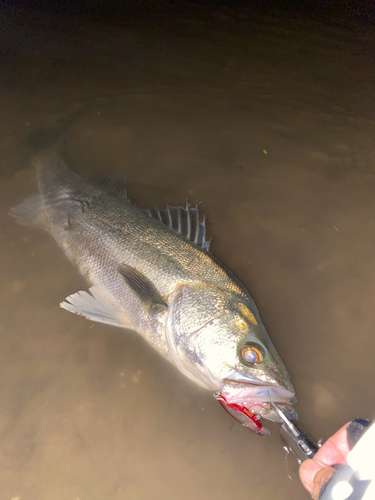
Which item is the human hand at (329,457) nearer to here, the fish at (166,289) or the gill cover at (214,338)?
the fish at (166,289)

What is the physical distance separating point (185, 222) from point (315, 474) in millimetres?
1903

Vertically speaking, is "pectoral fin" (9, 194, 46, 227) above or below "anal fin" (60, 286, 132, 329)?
above

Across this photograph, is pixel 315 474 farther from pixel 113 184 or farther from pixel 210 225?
pixel 113 184

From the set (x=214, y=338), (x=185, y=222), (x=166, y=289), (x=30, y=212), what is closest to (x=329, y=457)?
(x=214, y=338)

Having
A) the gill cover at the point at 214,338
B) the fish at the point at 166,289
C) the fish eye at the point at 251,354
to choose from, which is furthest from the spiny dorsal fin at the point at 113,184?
the fish eye at the point at 251,354

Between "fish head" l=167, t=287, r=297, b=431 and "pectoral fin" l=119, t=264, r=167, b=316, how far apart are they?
13cm

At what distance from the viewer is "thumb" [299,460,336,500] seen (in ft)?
4.61

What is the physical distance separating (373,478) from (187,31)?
608cm

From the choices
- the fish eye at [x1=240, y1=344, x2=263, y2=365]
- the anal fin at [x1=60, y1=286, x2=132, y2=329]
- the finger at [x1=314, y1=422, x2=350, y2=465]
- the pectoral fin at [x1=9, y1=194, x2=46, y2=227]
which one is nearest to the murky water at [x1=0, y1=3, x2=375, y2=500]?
the pectoral fin at [x1=9, y1=194, x2=46, y2=227]

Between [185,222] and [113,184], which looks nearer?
[185,222]

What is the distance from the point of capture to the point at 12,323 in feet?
7.66

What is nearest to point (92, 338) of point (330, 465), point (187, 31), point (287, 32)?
point (330, 465)

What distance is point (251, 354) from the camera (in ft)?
5.37

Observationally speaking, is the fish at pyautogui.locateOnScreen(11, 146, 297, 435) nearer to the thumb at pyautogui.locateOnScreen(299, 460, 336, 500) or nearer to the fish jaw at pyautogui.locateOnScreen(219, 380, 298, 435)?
the fish jaw at pyautogui.locateOnScreen(219, 380, 298, 435)
